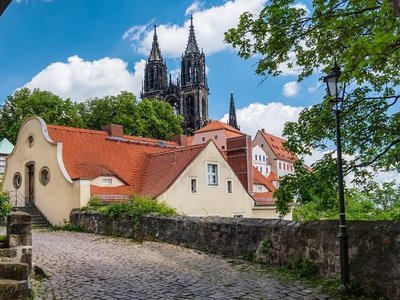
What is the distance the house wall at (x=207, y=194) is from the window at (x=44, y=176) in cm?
593

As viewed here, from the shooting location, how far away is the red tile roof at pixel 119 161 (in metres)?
25.0

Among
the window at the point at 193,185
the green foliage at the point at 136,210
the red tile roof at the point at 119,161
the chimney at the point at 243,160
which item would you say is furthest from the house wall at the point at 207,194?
the green foliage at the point at 136,210

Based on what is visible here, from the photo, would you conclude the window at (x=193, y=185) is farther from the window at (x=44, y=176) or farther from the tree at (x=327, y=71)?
the tree at (x=327, y=71)

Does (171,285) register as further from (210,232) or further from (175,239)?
(175,239)

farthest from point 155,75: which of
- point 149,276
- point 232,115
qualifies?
point 149,276

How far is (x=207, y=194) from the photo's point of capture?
2778 centimetres

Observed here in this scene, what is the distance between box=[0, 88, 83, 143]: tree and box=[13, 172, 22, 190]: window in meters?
19.0

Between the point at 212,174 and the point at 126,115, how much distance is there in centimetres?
2591

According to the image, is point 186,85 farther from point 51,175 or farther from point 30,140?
point 51,175

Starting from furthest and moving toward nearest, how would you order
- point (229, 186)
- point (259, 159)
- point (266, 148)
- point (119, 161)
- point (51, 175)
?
point (266, 148), point (259, 159), point (229, 186), point (119, 161), point (51, 175)

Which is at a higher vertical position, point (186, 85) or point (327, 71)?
point (186, 85)

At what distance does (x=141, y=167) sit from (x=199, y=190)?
14.1 feet

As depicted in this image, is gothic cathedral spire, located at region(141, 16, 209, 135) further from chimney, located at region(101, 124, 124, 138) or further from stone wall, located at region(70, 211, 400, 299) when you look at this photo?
stone wall, located at region(70, 211, 400, 299)

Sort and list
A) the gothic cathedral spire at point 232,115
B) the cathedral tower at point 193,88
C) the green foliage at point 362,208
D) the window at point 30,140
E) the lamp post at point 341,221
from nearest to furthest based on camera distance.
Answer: the lamp post at point 341,221
the green foliage at point 362,208
the window at point 30,140
the cathedral tower at point 193,88
the gothic cathedral spire at point 232,115
